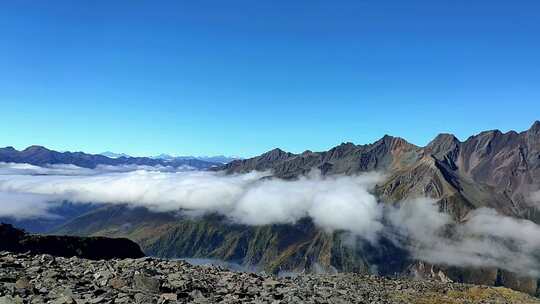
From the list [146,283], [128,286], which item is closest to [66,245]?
[146,283]

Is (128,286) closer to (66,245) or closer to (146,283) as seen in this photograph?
(146,283)

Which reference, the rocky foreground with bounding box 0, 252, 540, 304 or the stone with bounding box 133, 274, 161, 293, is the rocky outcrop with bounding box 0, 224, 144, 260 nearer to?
the rocky foreground with bounding box 0, 252, 540, 304

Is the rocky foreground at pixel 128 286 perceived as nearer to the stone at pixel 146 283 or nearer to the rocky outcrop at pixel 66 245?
the stone at pixel 146 283

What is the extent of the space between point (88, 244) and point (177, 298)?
378 ft

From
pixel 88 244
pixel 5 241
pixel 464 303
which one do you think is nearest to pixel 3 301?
pixel 464 303

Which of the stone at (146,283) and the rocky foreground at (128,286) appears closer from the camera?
the rocky foreground at (128,286)

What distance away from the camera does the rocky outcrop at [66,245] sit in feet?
384

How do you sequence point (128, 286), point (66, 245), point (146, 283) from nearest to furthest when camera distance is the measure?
point (128, 286), point (146, 283), point (66, 245)

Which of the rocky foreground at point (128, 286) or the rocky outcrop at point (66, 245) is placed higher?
the rocky foreground at point (128, 286)

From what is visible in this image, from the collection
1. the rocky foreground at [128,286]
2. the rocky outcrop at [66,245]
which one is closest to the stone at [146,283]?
the rocky foreground at [128,286]

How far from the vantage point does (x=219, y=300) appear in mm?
34125

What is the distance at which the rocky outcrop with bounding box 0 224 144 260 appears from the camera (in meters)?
117

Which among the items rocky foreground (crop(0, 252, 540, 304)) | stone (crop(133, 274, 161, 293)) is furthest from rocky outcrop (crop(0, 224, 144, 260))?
stone (crop(133, 274, 161, 293))

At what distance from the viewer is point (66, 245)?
460ft
